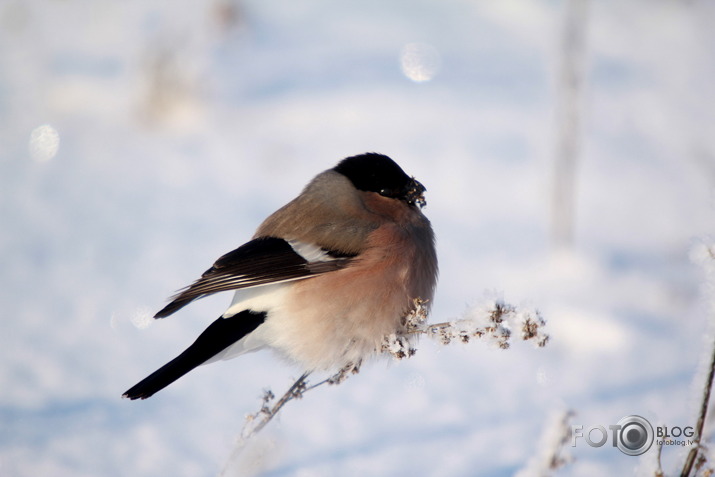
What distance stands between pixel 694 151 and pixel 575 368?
2122 millimetres

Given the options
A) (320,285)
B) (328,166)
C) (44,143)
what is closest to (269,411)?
(320,285)

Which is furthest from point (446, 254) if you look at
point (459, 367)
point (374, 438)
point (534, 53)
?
point (534, 53)

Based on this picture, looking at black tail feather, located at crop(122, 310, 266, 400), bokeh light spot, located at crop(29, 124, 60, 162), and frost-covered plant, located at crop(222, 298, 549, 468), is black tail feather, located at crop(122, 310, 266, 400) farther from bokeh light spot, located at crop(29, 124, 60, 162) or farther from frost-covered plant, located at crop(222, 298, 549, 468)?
bokeh light spot, located at crop(29, 124, 60, 162)

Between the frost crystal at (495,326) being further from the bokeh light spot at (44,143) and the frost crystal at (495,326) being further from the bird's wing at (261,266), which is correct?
the bokeh light spot at (44,143)

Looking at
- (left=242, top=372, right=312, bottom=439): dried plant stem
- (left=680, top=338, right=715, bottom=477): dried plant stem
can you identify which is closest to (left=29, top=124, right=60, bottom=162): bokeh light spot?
(left=242, top=372, right=312, bottom=439): dried plant stem

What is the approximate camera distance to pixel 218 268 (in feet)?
7.56

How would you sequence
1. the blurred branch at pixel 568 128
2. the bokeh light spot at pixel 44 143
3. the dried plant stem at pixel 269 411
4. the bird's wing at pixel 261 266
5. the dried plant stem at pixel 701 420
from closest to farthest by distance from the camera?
the dried plant stem at pixel 701 420 → the dried plant stem at pixel 269 411 → the bird's wing at pixel 261 266 → the blurred branch at pixel 568 128 → the bokeh light spot at pixel 44 143

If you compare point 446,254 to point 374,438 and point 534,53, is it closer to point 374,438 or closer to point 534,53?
point 374,438

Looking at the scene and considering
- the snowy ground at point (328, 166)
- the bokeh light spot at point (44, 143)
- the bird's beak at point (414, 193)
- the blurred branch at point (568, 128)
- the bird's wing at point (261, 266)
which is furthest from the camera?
the bokeh light spot at point (44, 143)

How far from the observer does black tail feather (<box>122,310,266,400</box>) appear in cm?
201

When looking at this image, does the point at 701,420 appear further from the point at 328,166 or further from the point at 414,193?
the point at 328,166

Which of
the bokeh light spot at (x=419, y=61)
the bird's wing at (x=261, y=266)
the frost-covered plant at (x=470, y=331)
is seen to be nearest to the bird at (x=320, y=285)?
the bird's wing at (x=261, y=266)

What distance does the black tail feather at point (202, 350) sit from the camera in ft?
6.60

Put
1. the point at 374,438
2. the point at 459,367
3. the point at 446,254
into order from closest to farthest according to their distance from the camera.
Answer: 1. the point at 374,438
2. the point at 459,367
3. the point at 446,254
